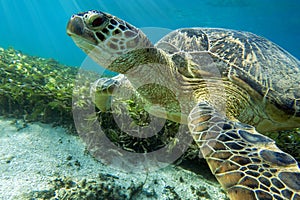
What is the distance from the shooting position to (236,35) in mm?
2625

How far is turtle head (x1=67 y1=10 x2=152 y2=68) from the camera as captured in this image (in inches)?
68.1

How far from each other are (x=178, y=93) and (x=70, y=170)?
4.52ft

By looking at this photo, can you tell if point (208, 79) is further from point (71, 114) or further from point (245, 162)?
point (71, 114)

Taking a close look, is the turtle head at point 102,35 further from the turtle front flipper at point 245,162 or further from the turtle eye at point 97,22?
the turtle front flipper at point 245,162

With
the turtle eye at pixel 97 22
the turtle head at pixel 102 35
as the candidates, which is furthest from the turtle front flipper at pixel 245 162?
the turtle eye at pixel 97 22

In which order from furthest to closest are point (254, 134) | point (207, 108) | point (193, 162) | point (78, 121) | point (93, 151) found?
point (78, 121) → point (193, 162) → point (93, 151) → point (207, 108) → point (254, 134)

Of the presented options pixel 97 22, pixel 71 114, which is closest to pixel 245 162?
pixel 97 22

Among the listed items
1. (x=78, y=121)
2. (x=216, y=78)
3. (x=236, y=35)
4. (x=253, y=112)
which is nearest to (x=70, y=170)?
(x=78, y=121)

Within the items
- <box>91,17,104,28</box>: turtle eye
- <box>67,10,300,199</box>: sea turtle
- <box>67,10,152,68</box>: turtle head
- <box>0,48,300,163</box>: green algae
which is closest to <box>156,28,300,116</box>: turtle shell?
<box>67,10,300,199</box>: sea turtle

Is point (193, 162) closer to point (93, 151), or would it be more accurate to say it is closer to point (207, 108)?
point (207, 108)

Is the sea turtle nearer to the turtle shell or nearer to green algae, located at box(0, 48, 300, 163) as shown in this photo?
the turtle shell

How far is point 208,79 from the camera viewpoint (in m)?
2.17

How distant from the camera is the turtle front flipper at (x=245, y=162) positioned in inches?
41.6

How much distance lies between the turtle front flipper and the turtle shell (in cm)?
81
